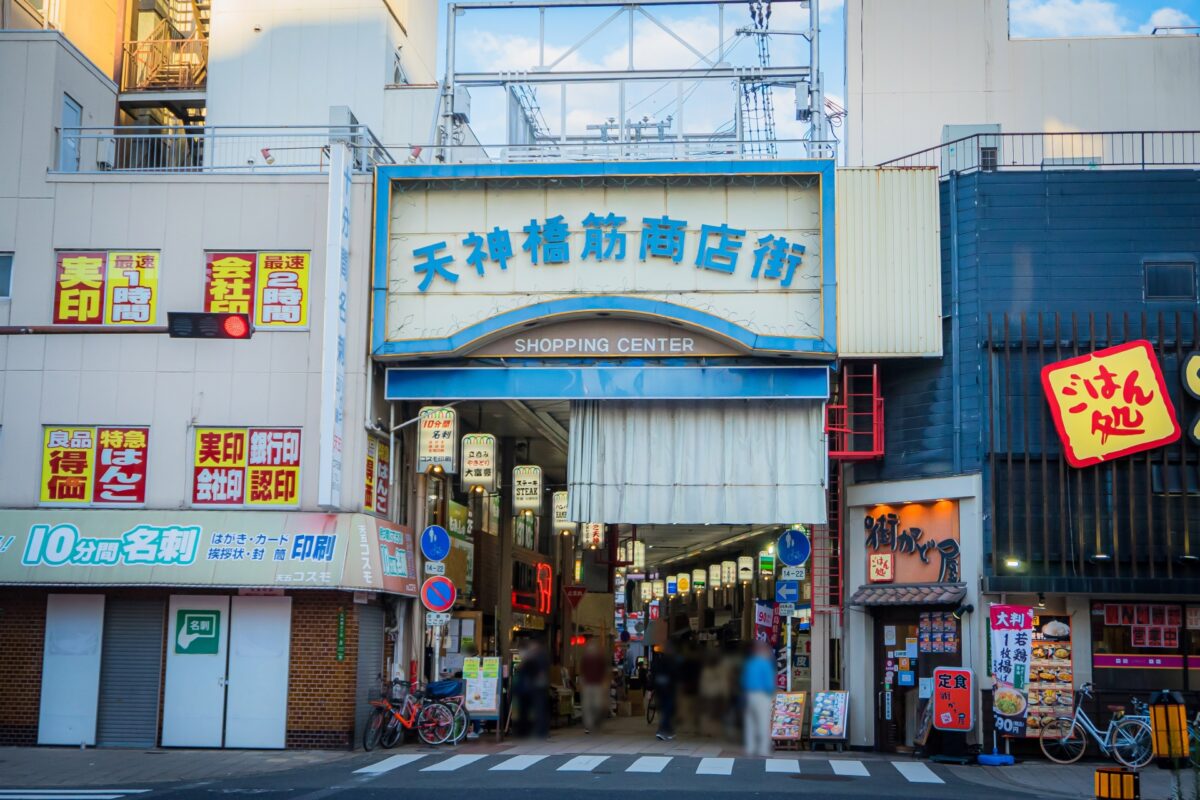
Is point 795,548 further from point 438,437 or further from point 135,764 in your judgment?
point 135,764

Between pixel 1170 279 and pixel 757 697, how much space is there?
1072 centimetres

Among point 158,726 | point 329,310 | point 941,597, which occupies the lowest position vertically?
point 158,726

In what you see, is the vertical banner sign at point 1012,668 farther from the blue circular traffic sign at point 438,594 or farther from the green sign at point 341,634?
the green sign at point 341,634

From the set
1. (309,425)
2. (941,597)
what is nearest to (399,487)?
(309,425)

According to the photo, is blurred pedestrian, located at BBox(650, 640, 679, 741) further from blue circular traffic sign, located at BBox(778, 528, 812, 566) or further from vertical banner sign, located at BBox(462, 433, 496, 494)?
vertical banner sign, located at BBox(462, 433, 496, 494)

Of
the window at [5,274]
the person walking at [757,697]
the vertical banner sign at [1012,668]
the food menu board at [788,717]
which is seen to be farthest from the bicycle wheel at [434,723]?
the window at [5,274]

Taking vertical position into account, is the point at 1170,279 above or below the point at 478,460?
above

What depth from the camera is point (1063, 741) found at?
22.2 meters

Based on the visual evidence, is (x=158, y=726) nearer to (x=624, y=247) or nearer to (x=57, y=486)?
(x=57, y=486)

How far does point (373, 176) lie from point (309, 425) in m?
5.02

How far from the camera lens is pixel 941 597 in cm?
2383

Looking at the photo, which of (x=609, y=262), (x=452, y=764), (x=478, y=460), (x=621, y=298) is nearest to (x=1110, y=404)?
(x=621, y=298)

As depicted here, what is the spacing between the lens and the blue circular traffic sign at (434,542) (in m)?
25.1

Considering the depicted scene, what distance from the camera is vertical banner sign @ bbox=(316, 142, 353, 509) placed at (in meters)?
22.8
